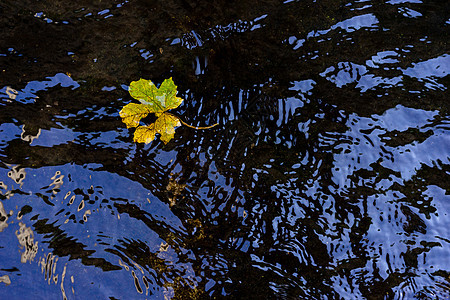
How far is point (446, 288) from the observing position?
1.52 meters

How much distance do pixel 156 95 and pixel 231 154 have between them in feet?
1.52

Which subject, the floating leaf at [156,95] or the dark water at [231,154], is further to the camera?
the floating leaf at [156,95]

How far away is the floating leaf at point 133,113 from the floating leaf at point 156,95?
1.1 inches

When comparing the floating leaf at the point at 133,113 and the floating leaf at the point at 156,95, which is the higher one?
the floating leaf at the point at 156,95

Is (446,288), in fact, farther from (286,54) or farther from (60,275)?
(60,275)

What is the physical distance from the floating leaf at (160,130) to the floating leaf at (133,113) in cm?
4

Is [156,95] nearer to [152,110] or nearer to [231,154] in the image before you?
[152,110]

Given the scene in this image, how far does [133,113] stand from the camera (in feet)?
5.62

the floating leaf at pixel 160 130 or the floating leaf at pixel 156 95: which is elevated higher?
the floating leaf at pixel 156 95

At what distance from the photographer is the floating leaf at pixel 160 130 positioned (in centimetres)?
171

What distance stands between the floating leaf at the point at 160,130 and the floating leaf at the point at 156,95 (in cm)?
4

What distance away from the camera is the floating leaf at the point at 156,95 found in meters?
1.72

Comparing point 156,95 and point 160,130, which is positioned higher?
point 156,95

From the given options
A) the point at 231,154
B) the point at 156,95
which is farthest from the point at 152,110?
the point at 231,154
